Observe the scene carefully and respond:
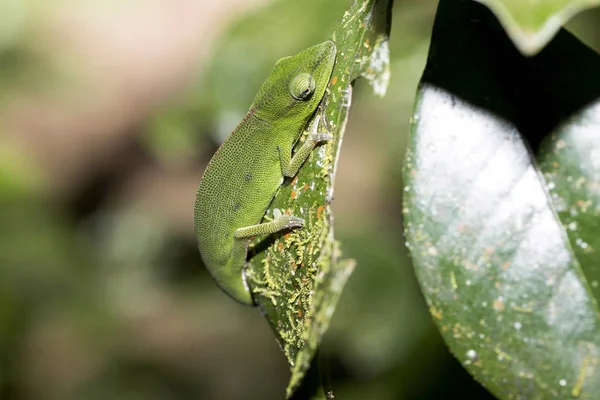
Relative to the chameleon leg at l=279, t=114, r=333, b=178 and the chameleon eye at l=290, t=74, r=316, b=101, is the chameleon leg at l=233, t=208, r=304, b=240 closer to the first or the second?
the chameleon leg at l=279, t=114, r=333, b=178

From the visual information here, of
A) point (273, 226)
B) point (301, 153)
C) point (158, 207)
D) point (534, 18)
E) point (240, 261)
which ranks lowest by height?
point (158, 207)

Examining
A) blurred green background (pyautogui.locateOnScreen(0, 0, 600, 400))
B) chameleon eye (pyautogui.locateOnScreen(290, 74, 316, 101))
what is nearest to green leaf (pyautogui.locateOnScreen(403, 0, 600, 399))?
blurred green background (pyautogui.locateOnScreen(0, 0, 600, 400))

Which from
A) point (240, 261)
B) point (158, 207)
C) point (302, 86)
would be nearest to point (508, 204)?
point (302, 86)

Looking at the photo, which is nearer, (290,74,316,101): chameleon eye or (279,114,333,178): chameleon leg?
(279,114,333,178): chameleon leg

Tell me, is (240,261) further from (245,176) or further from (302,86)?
(302,86)

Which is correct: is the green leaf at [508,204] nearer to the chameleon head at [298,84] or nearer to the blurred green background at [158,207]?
the blurred green background at [158,207]

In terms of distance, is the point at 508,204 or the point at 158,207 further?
the point at 158,207
